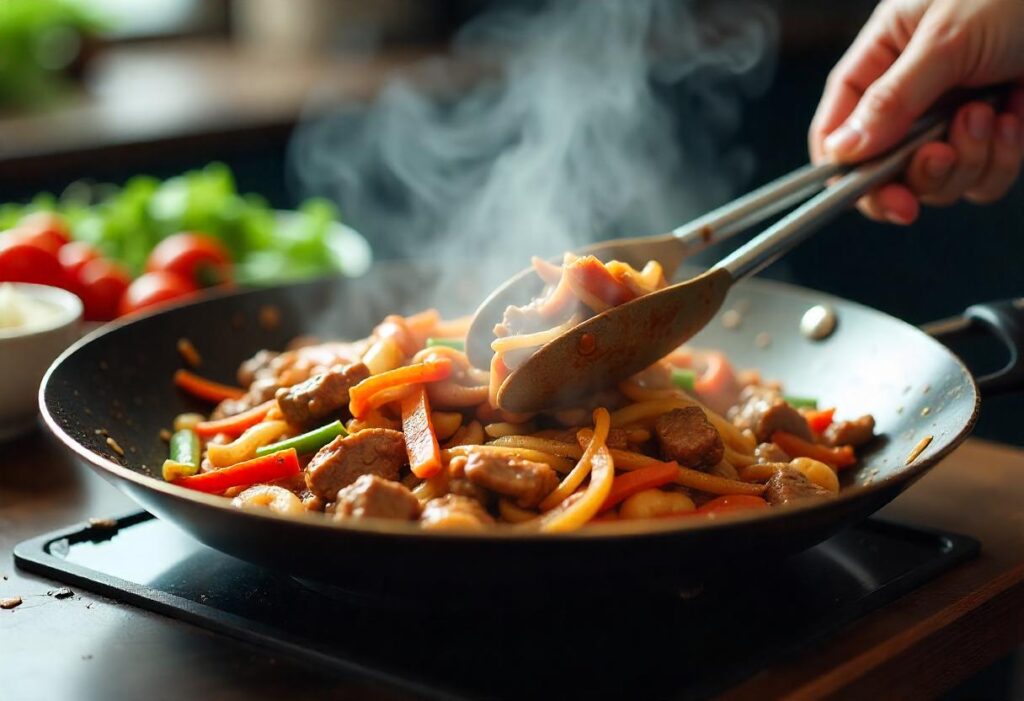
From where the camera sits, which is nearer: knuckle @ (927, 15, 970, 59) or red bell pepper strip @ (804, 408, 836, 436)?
red bell pepper strip @ (804, 408, 836, 436)

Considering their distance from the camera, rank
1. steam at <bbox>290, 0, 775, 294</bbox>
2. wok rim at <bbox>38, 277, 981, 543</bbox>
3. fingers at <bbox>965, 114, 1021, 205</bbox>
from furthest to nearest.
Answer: steam at <bbox>290, 0, 775, 294</bbox>, fingers at <bbox>965, 114, 1021, 205</bbox>, wok rim at <bbox>38, 277, 981, 543</bbox>

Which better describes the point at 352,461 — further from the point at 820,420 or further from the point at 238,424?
the point at 820,420

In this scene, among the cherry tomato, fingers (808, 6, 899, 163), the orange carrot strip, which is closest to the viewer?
the orange carrot strip

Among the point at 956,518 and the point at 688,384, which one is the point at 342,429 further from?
the point at 956,518

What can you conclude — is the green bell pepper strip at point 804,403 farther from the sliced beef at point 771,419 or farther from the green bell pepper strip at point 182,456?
the green bell pepper strip at point 182,456

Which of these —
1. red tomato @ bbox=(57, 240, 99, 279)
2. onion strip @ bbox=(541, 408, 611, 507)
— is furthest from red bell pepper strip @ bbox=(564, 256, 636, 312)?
red tomato @ bbox=(57, 240, 99, 279)

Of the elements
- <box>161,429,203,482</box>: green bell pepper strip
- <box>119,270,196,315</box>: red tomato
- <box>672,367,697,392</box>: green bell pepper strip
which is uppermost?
<box>119,270,196,315</box>: red tomato

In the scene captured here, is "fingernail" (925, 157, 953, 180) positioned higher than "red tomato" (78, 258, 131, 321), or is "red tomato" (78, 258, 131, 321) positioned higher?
"fingernail" (925, 157, 953, 180)

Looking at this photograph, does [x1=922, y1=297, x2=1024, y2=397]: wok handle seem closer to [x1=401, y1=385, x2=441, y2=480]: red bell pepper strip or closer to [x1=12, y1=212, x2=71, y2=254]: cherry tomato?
[x1=401, y1=385, x2=441, y2=480]: red bell pepper strip

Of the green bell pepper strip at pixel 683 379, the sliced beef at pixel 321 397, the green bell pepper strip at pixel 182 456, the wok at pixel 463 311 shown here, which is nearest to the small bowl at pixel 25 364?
the wok at pixel 463 311
